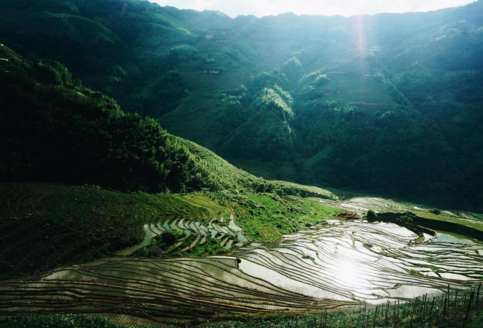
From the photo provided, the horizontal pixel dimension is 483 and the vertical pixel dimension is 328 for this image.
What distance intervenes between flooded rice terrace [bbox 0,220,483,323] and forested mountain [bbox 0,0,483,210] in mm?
A: 16855

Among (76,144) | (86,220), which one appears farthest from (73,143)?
(86,220)

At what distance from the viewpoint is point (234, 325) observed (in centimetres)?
1305

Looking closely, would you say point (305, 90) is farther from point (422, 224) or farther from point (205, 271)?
point (205, 271)

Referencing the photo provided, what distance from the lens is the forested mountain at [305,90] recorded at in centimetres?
7569

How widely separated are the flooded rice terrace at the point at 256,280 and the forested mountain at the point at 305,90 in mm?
16855

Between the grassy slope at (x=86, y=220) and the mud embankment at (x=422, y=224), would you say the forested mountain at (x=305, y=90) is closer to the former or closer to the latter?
the grassy slope at (x=86, y=220)

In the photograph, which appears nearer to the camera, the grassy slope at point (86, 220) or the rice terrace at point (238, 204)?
the rice terrace at point (238, 204)

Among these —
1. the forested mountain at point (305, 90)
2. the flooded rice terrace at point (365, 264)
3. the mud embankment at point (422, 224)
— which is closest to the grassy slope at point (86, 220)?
the flooded rice terrace at point (365, 264)

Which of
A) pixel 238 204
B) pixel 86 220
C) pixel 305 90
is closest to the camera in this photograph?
pixel 86 220

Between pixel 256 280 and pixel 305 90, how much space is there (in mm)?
106966

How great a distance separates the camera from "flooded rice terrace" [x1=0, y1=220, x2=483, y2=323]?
14016 mm

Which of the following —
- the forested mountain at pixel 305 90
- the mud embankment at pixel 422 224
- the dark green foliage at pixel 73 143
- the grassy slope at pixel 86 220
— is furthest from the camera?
the forested mountain at pixel 305 90

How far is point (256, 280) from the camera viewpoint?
1870 centimetres

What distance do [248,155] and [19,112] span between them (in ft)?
216
